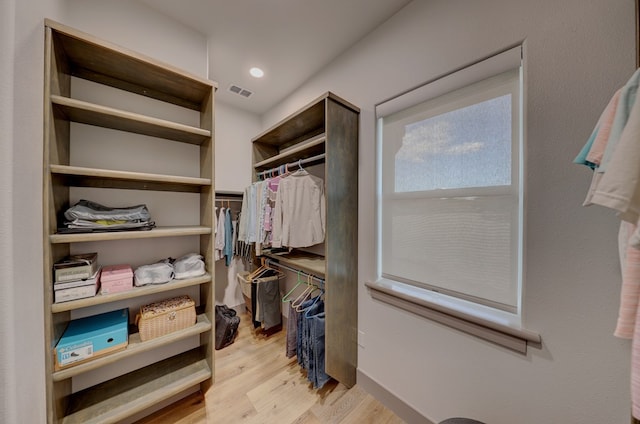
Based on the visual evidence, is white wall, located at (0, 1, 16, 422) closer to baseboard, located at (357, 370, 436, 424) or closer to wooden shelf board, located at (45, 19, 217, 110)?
wooden shelf board, located at (45, 19, 217, 110)

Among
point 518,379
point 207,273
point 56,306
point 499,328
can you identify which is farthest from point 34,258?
point 518,379

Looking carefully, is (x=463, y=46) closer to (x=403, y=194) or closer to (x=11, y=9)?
(x=403, y=194)

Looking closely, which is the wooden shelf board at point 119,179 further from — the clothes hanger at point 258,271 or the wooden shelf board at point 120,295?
the clothes hanger at point 258,271

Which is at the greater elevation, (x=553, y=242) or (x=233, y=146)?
(x=233, y=146)

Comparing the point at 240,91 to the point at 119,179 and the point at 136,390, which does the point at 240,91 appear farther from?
the point at 136,390

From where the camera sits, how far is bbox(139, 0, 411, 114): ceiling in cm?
140

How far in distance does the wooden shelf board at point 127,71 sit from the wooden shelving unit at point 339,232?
742mm

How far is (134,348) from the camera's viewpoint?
45.7 inches

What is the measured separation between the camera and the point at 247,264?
9.03 feet

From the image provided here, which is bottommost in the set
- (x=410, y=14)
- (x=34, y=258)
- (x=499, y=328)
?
(x=499, y=328)

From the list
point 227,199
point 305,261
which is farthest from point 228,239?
point 305,261

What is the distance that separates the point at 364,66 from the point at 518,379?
6.99 ft

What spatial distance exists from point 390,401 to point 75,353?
1.85 meters

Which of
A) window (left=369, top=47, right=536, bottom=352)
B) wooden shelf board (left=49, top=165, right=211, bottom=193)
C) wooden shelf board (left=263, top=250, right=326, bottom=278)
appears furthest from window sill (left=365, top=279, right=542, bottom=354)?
wooden shelf board (left=49, top=165, right=211, bottom=193)
